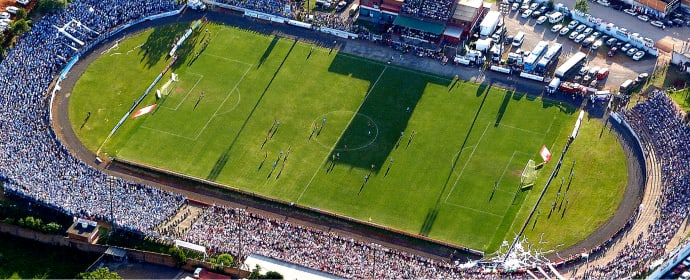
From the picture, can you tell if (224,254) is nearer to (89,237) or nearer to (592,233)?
(89,237)

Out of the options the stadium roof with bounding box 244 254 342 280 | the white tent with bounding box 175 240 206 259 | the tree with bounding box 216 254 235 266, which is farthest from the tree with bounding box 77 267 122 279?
the stadium roof with bounding box 244 254 342 280

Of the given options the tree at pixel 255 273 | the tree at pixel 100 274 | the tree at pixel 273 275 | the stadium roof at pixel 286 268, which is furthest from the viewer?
the stadium roof at pixel 286 268

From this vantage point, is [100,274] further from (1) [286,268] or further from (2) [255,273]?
(1) [286,268]

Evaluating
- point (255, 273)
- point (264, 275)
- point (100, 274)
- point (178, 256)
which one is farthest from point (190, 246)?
point (100, 274)

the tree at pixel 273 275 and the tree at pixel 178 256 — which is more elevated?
the tree at pixel 273 275

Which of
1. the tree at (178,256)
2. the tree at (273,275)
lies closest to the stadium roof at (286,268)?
the tree at (273,275)

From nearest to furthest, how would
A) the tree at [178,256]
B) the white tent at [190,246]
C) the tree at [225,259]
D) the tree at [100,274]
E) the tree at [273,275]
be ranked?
the tree at [100,274]
the tree at [273,275]
the tree at [225,259]
the tree at [178,256]
the white tent at [190,246]

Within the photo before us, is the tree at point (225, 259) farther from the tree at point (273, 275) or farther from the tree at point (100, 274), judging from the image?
the tree at point (100, 274)

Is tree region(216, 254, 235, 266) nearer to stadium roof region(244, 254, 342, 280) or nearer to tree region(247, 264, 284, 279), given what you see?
stadium roof region(244, 254, 342, 280)
